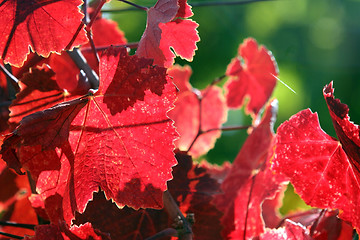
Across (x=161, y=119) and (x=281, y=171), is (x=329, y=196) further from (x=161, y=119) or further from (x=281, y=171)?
(x=161, y=119)

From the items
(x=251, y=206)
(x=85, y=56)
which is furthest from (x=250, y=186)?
(x=85, y=56)

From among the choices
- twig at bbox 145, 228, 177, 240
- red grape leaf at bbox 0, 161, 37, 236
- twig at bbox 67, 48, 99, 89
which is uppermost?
twig at bbox 67, 48, 99, 89

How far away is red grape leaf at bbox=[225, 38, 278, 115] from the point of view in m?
0.68

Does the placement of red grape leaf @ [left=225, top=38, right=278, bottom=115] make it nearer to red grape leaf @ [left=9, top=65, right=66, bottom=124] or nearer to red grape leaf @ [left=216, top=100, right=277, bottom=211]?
red grape leaf @ [left=216, top=100, right=277, bottom=211]

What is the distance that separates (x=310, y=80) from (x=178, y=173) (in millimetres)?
3978

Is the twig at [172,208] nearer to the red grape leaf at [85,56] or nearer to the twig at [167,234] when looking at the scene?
the twig at [167,234]

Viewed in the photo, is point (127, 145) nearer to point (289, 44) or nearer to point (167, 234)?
point (167, 234)

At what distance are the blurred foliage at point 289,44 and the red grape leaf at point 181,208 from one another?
1.90 meters

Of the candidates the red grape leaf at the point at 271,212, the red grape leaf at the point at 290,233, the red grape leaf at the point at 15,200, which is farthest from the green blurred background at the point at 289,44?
the red grape leaf at the point at 290,233

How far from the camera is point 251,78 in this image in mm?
720

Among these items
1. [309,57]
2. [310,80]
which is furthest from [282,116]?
[309,57]

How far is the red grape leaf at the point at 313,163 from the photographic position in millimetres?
365

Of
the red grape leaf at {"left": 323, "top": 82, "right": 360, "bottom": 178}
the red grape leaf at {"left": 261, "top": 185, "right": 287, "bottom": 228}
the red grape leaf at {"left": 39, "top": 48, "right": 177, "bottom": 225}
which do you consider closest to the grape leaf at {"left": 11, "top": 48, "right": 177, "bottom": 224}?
the red grape leaf at {"left": 39, "top": 48, "right": 177, "bottom": 225}

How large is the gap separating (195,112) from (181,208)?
1.31 feet
